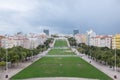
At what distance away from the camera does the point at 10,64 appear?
98.2 m

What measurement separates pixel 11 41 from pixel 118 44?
67.7 metres

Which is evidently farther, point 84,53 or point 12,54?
point 84,53

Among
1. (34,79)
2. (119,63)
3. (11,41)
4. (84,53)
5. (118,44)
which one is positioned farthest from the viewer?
(11,41)

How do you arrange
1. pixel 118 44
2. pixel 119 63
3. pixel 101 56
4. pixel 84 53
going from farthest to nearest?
pixel 84 53 → pixel 118 44 → pixel 101 56 → pixel 119 63

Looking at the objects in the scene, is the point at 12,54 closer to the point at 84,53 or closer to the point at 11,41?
the point at 84,53

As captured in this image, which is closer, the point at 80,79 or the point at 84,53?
the point at 80,79

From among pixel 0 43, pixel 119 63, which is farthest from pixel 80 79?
pixel 0 43

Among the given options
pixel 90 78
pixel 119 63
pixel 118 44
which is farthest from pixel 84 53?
pixel 90 78

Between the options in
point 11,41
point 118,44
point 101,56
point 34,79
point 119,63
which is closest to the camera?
point 34,79

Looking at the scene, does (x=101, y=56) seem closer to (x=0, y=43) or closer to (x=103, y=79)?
(x=103, y=79)

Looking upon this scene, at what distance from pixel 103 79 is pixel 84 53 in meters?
107

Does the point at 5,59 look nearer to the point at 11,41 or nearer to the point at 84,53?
the point at 84,53

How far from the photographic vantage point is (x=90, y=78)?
6450cm

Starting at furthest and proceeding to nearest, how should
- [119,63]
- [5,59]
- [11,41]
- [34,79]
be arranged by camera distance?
[11,41] → [5,59] → [119,63] → [34,79]
